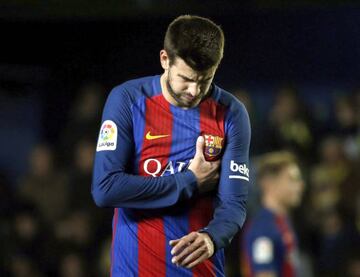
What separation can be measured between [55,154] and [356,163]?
9.96 feet

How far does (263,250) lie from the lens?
227 inches

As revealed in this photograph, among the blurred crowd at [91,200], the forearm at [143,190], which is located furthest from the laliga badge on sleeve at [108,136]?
the blurred crowd at [91,200]

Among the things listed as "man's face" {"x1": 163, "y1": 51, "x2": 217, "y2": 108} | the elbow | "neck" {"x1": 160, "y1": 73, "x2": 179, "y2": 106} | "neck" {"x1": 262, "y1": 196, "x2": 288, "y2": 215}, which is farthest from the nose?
"neck" {"x1": 262, "y1": 196, "x2": 288, "y2": 215}

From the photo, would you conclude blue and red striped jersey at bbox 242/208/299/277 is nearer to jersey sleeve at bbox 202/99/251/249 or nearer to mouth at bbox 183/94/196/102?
jersey sleeve at bbox 202/99/251/249

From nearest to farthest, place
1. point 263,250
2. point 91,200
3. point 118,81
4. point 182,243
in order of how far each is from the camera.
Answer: point 182,243 < point 263,250 < point 91,200 < point 118,81

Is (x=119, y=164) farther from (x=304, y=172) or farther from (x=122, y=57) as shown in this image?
(x=122, y=57)

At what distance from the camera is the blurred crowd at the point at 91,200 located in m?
7.75

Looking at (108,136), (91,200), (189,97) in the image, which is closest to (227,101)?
(189,97)

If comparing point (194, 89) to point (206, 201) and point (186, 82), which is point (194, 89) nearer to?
point (186, 82)

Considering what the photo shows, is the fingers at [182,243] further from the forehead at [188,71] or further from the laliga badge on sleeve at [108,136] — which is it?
the forehead at [188,71]

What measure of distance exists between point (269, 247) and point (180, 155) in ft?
→ 7.83

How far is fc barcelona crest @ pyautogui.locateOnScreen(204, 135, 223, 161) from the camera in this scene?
11.6 feet

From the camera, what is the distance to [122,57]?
9188mm

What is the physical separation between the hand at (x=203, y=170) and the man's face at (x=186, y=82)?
0.17 metres
